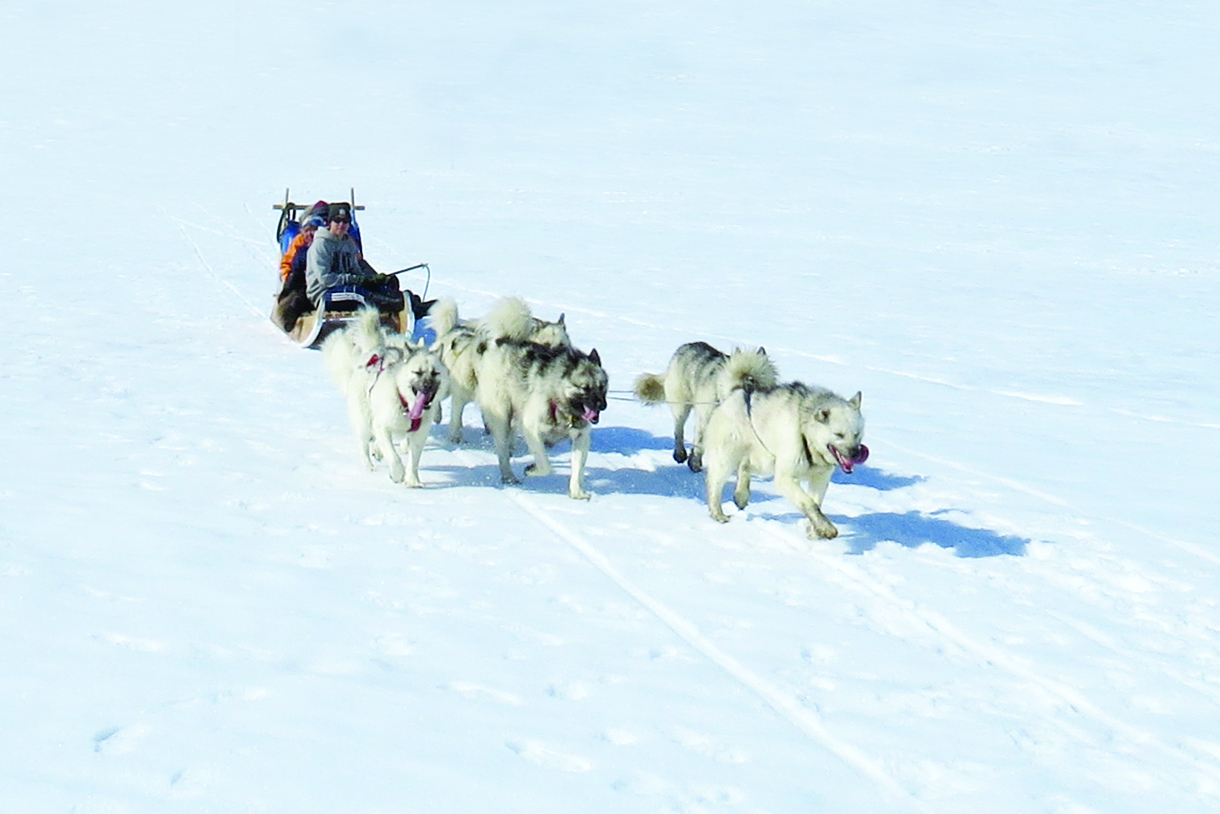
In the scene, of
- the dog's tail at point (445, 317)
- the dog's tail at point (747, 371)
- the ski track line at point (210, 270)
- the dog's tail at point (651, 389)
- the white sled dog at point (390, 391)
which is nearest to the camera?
the white sled dog at point (390, 391)

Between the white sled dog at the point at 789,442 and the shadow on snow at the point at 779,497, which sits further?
the shadow on snow at the point at 779,497

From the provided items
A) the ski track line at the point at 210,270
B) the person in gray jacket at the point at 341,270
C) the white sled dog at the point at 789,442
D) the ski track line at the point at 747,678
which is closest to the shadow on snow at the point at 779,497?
the white sled dog at the point at 789,442

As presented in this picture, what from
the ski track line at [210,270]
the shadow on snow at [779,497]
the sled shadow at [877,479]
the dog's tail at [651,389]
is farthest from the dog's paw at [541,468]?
the ski track line at [210,270]

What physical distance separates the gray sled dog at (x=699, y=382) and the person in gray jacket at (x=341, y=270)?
11.0 ft

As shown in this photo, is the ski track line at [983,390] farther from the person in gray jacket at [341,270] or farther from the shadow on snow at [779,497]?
the person in gray jacket at [341,270]

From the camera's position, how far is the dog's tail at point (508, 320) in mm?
8586

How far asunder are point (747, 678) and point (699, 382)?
3.36 meters

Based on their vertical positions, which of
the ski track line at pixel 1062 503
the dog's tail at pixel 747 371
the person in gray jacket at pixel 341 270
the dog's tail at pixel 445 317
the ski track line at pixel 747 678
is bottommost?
the ski track line at pixel 747 678

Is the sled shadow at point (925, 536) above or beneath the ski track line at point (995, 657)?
above

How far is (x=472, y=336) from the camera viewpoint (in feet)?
28.7

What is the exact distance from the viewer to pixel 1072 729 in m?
5.27

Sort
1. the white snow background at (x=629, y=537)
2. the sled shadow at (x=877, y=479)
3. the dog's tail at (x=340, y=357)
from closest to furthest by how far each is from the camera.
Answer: the white snow background at (x=629, y=537), the dog's tail at (x=340, y=357), the sled shadow at (x=877, y=479)

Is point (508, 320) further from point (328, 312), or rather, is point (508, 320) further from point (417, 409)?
point (328, 312)

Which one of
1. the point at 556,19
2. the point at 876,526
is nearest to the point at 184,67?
the point at 556,19
